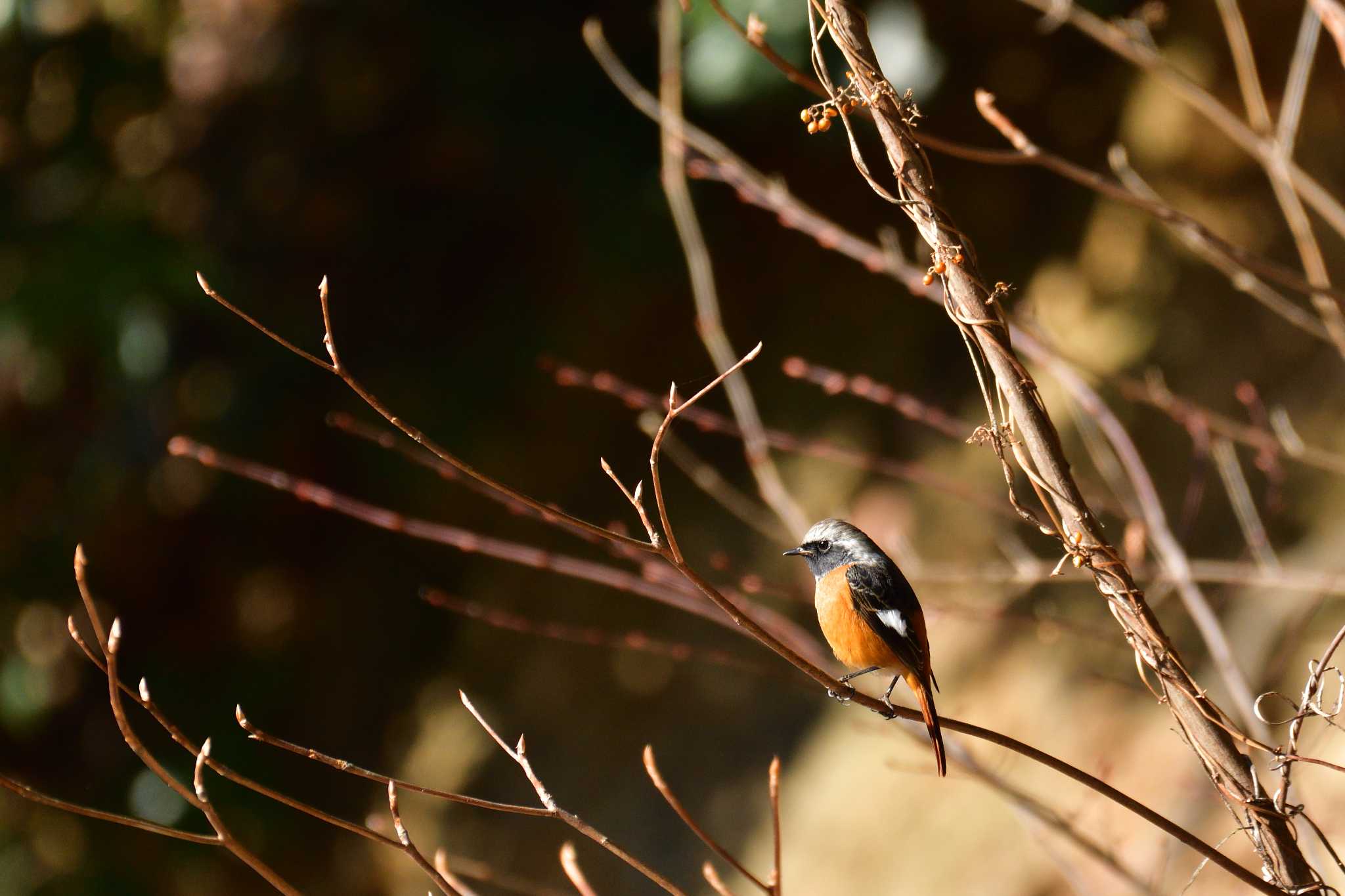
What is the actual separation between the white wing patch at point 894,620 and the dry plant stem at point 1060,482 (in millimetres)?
775

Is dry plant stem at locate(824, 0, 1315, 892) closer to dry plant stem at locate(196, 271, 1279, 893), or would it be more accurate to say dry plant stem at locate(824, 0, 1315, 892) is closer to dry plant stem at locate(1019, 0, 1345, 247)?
dry plant stem at locate(196, 271, 1279, 893)

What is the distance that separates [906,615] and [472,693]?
16.4 ft

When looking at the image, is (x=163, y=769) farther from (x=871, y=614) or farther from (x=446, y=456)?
(x=871, y=614)

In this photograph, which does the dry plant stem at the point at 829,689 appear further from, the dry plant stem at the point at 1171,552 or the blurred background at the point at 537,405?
the blurred background at the point at 537,405

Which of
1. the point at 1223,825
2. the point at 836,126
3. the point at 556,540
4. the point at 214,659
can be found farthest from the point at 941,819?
the point at 214,659

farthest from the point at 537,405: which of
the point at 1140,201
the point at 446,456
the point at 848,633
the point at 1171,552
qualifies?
the point at 446,456

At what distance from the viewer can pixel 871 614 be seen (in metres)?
2.28

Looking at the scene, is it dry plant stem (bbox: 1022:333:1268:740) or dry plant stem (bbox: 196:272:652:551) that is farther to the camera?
dry plant stem (bbox: 1022:333:1268:740)

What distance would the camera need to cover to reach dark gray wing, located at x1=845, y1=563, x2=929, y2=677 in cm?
223

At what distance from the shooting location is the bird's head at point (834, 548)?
2.34m

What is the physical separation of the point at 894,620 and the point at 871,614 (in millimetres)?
50

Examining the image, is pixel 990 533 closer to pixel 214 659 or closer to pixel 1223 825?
pixel 1223 825

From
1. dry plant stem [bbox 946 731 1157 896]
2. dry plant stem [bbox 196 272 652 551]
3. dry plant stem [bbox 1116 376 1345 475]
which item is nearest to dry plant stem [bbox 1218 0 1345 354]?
dry plant stem [bbox 1116 376 1345 475]

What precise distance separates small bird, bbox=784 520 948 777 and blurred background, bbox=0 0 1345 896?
7.50ft
